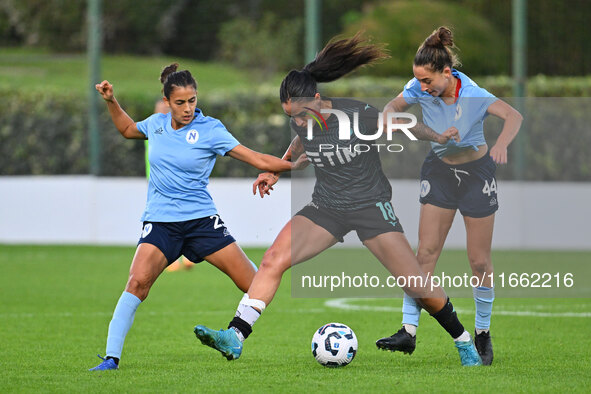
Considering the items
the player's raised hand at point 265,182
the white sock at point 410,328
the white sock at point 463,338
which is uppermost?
the player's raised hand at point 265,182

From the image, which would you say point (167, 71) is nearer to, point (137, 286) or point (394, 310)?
point (137, 286)

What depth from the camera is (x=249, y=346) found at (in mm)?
8094

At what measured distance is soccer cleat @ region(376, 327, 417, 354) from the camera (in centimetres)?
720

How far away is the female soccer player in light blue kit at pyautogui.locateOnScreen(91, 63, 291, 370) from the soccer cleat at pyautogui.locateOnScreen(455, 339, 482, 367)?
57.9 inches

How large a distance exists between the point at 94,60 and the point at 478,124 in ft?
40.0

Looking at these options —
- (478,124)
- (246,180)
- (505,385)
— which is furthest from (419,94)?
(246,180)

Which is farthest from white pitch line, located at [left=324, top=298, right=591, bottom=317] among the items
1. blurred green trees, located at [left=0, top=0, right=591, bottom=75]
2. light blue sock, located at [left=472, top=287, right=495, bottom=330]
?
blurred green trees, located at [left=0, top=0, right=591, bottom=75]

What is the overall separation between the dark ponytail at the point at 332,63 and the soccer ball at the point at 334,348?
159 centimetres

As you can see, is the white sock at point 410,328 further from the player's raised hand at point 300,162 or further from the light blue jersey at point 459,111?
the player's raised hand at point 300,162

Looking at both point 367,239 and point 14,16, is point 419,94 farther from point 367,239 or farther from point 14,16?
point 14,16

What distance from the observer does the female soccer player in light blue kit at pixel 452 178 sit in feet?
23.1

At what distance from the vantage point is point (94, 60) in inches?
717

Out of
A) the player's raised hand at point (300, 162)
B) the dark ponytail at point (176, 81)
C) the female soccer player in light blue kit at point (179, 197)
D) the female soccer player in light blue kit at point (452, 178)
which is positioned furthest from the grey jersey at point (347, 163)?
the dark ponytail at point (176, 81)

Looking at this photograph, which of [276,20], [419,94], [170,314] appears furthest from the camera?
[276,20]
